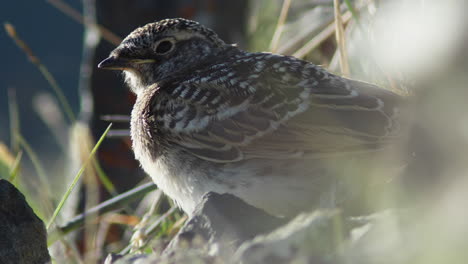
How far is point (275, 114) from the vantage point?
394 centimetres

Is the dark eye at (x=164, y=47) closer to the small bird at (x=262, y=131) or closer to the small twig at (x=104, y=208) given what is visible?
the small bird at (x=262, y=131)

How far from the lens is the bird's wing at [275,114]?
3.73 metres

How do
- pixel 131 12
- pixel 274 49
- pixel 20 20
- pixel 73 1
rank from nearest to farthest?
pixel 274 49 → pixel 131 12 → pixel 20 20 → pixel 73 1

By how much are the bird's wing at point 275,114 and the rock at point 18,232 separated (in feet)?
3.64

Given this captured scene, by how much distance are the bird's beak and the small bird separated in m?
0.30

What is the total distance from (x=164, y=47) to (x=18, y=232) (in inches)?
86.1

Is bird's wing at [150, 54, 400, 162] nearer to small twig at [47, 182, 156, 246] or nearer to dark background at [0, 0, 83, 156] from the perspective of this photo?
small twig at [47, 182, 156, 246]

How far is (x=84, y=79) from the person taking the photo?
766 cm

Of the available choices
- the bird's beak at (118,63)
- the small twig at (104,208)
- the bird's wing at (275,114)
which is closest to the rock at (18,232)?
the small twig at (104,208)

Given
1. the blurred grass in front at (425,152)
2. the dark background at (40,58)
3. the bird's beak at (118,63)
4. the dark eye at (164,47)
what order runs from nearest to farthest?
1. the blurred grass in front at (425,152)
2. the bird's beak at (118,63)
3. the dark eye at (164,47)
4. the dark background at (40,58)

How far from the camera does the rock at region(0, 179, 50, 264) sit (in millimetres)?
3008

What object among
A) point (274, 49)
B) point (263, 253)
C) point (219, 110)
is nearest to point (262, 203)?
point (219, 110)

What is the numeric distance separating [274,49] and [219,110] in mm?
1395

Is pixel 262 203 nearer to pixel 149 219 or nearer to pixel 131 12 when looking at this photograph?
pixel 149 219
